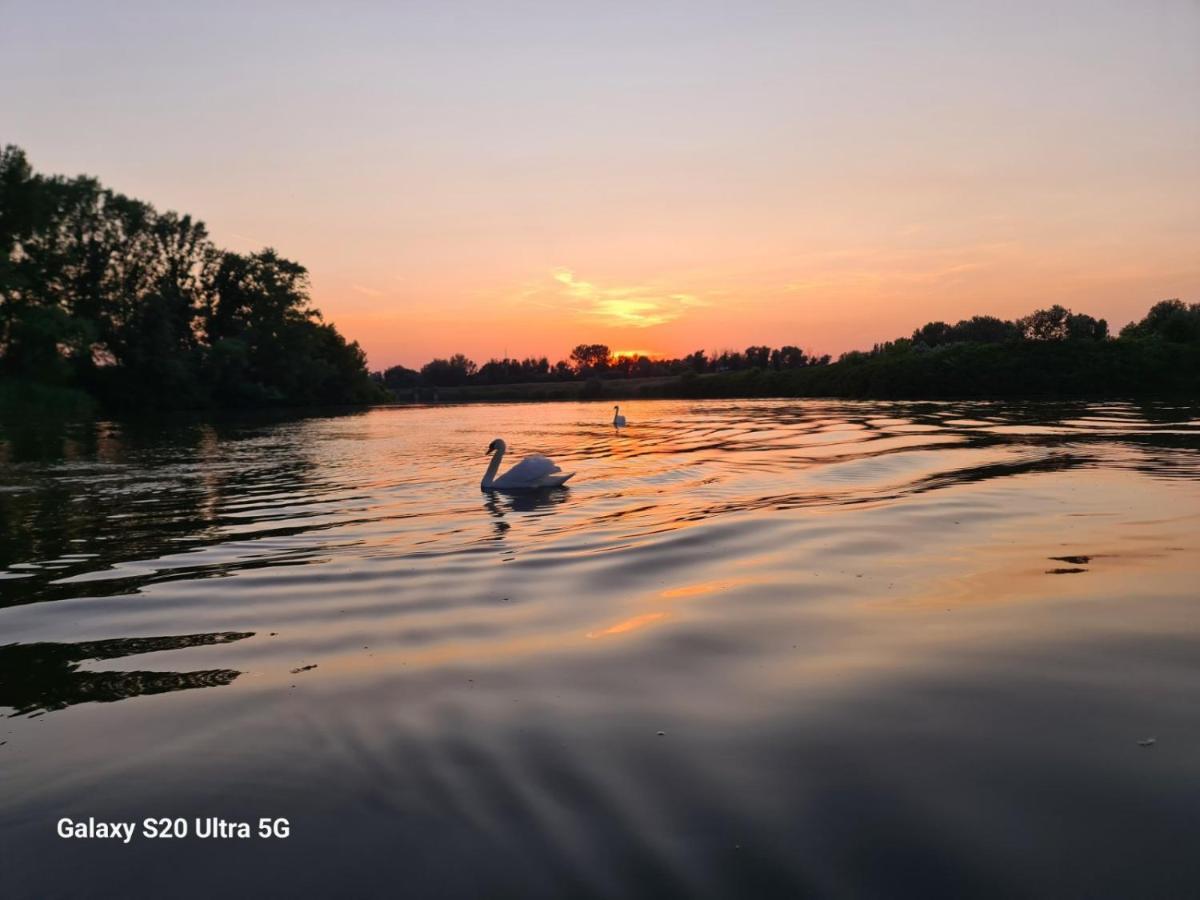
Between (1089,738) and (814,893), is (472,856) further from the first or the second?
(1089,738)

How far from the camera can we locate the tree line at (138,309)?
5025 centimetres

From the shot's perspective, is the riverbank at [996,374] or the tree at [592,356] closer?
the riverbank at [996,374]

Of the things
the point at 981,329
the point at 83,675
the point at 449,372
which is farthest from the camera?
the point at 449,372

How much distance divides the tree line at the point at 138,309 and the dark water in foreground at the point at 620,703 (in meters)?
51.3

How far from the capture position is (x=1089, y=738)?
3.39m

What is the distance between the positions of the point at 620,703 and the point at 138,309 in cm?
7136

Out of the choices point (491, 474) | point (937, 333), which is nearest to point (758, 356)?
point (937, 333)

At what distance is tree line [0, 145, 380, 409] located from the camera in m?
50.2

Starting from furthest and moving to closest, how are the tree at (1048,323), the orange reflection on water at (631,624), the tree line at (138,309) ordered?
1. the tree at (1048,323)
2. the tree line at (138,309)
3. the orange reflection on water at (631,624)

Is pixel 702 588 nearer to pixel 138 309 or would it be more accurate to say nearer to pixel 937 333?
pixel 138 309

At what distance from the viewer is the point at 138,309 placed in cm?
6256

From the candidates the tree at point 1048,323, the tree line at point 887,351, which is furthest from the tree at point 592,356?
the tree at point 1048,323

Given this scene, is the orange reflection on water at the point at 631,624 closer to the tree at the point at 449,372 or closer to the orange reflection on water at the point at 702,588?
the orange reflection on water at the point at 702,588

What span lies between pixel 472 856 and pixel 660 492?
391 inches
